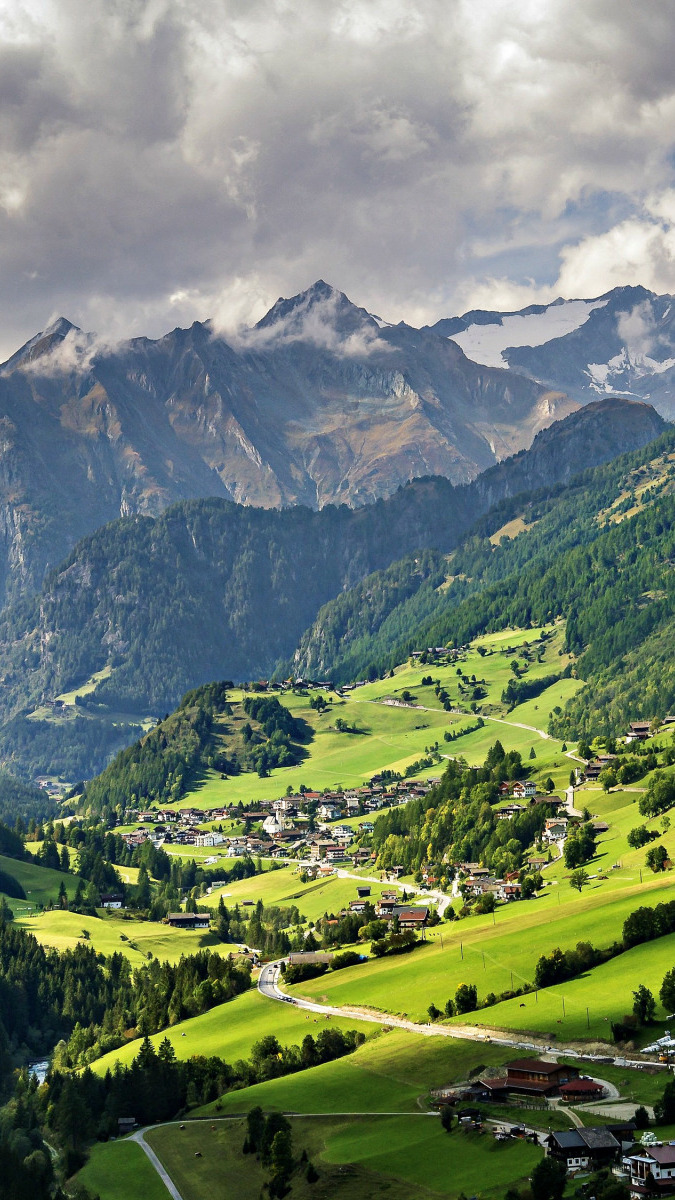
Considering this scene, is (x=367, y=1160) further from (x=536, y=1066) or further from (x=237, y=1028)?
(x=237, y=1028)

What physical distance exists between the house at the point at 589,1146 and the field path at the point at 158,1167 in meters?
29.3

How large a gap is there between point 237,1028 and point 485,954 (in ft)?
84.5

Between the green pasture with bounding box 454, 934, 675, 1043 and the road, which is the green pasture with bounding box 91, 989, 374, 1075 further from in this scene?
the green pasture with bounding box 454, 934, 675, 1043

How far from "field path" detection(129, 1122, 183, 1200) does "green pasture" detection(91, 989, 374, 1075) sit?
14976 mm

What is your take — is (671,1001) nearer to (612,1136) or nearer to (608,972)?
(608,972)

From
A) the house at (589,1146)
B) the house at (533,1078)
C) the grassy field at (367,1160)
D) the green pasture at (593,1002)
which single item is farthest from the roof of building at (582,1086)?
the green pasture at (593,1002)

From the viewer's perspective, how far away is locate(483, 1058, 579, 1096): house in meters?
105

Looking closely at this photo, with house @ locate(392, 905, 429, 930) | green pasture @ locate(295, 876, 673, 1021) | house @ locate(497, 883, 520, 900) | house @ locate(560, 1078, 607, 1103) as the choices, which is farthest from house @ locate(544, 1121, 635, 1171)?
house @ locate(497, 883, 520, 900)

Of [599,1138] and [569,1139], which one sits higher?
[569,1139]

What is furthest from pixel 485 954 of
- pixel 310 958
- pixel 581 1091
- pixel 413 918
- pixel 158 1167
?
pixel 581 1091

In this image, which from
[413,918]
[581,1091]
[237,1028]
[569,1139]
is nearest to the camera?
[569,1139]

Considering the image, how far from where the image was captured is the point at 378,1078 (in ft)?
400

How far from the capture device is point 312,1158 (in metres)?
106

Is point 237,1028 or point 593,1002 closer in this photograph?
point 593,1002
